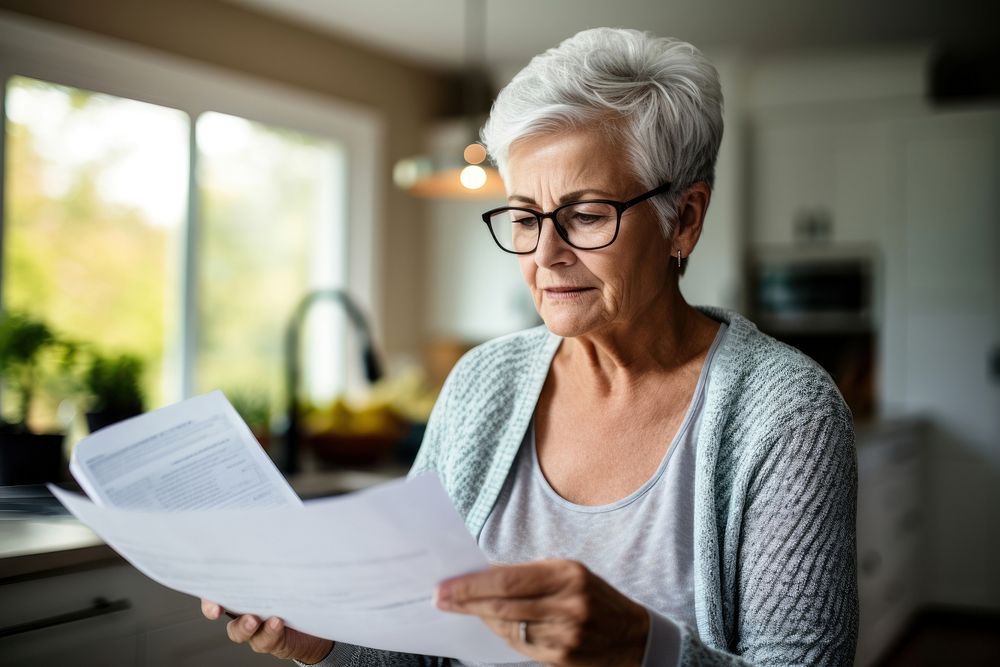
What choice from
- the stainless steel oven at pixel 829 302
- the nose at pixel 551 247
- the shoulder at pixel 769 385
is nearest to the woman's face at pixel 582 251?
the nose at pixel 551 247

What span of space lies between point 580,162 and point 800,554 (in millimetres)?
501

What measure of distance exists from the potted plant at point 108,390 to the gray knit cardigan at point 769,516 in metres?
1.02

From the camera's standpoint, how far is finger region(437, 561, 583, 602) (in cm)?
72

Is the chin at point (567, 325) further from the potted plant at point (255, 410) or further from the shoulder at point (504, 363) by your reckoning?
the potted plant at point (255, 410)

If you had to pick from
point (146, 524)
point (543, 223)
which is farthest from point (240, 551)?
point (543, 223)

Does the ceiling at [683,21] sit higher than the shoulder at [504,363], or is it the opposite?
the ceiling at [683,21]

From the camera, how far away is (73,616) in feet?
4.72

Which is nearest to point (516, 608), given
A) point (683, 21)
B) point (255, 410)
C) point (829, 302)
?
point (255, 410)

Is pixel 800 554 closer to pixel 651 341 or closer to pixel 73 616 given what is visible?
pixel 651 341

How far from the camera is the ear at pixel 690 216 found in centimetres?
113

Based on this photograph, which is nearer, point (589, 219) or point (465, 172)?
point (589, 219)

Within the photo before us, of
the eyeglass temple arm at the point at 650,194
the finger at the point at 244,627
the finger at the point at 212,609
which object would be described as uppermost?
the eyeglass temple arm at the point at 650,194

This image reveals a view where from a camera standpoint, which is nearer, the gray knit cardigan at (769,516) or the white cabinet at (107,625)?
the gray knit cardigan at (769,516)

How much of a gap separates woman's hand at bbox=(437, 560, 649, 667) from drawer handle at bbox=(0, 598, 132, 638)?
3.15 ft
